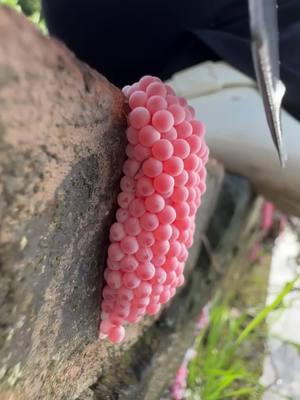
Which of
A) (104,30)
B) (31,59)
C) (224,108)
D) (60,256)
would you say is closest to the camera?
(31,59)

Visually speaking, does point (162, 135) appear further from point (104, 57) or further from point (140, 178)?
point (104, 57)

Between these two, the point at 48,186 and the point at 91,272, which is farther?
the point at 91,272

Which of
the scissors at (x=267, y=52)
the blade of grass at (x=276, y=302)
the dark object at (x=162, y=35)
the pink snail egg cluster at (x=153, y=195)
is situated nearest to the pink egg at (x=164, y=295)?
the pink snail egg cluster at (x=153, y=195)

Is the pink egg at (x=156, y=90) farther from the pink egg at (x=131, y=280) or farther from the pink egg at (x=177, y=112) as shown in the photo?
the pink egg at (x=131, y=280)

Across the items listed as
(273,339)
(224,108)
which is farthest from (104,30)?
(273,339)

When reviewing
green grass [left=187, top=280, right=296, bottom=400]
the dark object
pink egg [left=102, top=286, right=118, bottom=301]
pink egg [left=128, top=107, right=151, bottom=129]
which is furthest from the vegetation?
pink egg [left=128, top=107, right=151, bottom=129]

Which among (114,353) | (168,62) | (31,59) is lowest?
(114,353)

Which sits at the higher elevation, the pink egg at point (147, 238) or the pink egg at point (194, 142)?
the pink egg at point (194, 142)
